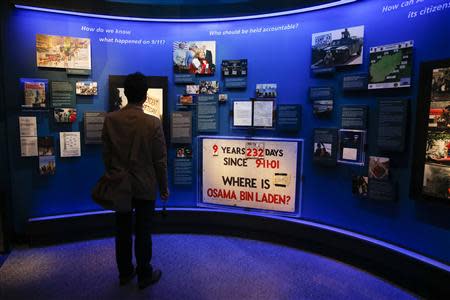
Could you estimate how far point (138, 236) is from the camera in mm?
2691

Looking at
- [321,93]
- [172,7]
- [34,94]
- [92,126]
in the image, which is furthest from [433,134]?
[34,94]

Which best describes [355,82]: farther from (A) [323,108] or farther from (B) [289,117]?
(B) [289,117]

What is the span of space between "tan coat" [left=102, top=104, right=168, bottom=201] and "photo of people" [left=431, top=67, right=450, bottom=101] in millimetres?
2223

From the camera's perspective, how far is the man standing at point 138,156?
255 cm

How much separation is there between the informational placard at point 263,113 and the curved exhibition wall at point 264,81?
109mm

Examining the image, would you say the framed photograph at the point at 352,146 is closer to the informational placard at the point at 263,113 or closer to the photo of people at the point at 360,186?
the photo of people at the point at 360,186

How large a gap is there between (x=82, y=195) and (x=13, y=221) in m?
0.77

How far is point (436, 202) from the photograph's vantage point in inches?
100

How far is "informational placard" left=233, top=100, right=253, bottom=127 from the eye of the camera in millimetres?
3762

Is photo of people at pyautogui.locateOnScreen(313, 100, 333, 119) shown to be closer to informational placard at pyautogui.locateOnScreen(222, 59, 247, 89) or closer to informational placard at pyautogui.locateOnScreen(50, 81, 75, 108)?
informational placard at pyautogui.locateOnScreen(222, 59, 247, 89)

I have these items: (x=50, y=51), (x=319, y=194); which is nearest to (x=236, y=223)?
(x=319, y=194)

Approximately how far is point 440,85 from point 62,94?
12.3ft

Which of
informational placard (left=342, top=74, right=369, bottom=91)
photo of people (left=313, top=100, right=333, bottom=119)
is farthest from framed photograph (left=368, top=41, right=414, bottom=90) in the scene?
photo of people (left=313, top=100, right=333, bottom=119)

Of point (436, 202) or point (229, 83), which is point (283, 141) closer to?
point (229, 83)
